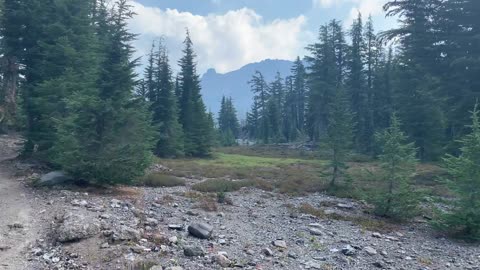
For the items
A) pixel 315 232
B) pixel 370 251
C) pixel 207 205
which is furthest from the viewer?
pixel 207 205

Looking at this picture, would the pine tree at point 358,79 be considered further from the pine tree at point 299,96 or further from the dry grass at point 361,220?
the dry grass at point 361,220

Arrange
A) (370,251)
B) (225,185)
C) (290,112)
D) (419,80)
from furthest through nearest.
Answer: (290,112)
(419,80)
(225,185)
(370,251)

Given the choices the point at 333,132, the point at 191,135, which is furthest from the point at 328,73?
the point at 333,132

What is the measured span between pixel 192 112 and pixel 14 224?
34719 millimetres

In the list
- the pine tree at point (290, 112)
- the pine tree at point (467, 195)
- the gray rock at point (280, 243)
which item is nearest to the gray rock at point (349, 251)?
the gray rock at point (280, 243)

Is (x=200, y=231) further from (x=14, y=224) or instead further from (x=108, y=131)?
(x=108, y=131)

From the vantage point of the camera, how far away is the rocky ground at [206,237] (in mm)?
10586

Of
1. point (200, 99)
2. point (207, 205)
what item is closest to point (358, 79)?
point (200, 99)

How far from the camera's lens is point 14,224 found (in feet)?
40.1

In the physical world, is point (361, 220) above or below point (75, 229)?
below

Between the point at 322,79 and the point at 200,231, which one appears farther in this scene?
the point at 322,79

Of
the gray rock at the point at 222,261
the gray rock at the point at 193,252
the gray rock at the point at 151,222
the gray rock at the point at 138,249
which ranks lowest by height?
the gray rock at the point at 222,261

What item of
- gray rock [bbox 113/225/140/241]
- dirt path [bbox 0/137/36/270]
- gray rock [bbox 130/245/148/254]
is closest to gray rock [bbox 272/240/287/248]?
gray rock [bbox 130/245/148/254]

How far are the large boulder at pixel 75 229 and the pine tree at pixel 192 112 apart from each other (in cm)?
3183
